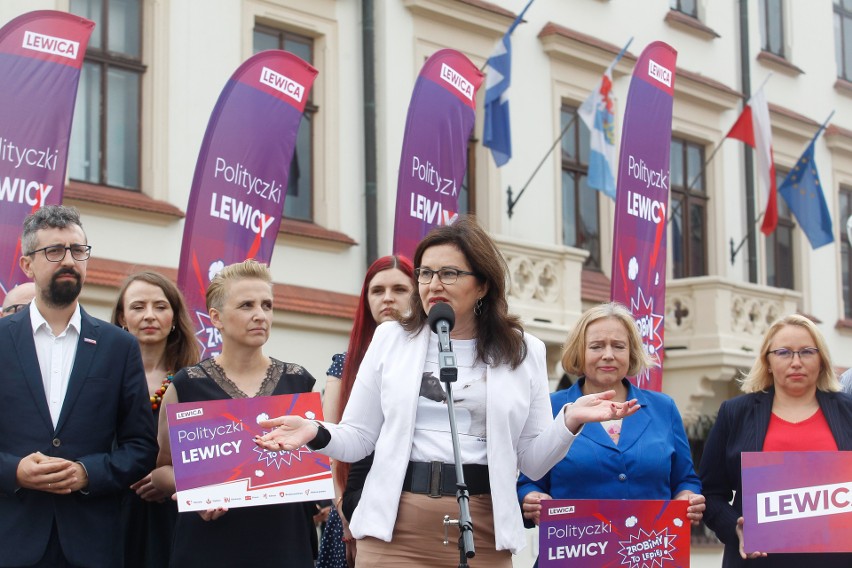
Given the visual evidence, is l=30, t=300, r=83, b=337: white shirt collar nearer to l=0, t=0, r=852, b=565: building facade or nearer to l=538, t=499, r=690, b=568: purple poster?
l=538, t=499, r=690, b=568: purple poster

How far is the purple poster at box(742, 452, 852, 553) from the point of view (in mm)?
6516

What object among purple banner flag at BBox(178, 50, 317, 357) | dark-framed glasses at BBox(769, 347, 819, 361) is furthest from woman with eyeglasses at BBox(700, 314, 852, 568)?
purple banner flag at BBox(178, 50, 317, 357)

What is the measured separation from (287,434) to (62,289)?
1391 millimetres

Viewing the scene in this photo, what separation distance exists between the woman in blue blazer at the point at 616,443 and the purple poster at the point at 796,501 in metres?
0.26

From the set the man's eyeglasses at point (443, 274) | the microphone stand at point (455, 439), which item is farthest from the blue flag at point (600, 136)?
the microphone stand at point (455, 439)

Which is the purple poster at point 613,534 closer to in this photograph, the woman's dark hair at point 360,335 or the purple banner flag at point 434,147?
the woman's dark hair at point 360,335

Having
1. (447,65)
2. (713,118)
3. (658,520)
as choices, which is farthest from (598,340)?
(713,118)

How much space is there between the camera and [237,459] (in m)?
6.27

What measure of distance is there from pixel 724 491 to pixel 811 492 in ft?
1.90

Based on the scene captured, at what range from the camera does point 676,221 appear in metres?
21.7

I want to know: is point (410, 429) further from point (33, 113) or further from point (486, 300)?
point (33, 113)

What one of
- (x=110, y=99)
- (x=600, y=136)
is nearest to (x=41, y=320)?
(x=110, y=99)

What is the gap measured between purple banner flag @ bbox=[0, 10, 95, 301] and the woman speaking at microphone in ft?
12.5

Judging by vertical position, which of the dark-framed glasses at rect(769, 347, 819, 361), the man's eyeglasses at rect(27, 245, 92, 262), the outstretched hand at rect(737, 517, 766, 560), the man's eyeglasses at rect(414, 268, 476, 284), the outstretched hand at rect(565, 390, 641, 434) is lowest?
the outstretched hand at rect(737, 517, 766, 560)
